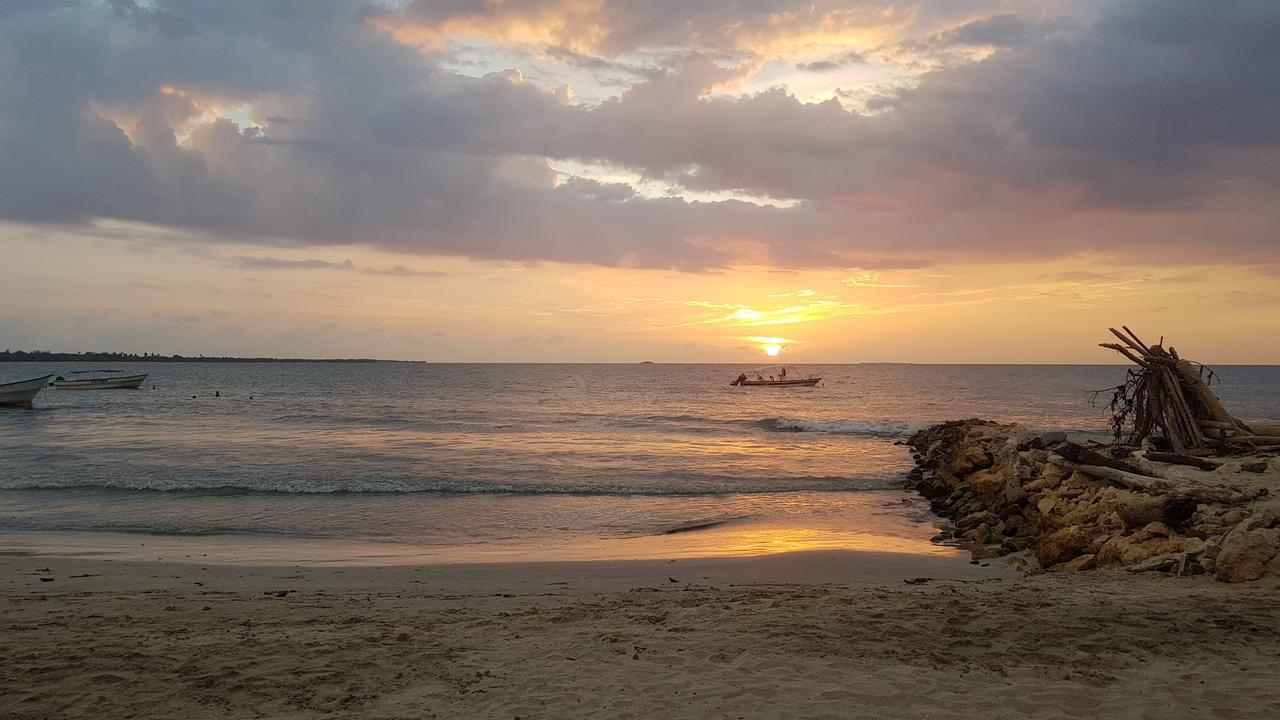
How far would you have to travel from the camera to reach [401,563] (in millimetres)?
12367

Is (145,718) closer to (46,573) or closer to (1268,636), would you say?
(46,573)

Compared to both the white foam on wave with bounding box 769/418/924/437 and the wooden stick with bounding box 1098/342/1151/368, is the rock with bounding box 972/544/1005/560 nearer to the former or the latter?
the wooden stick with bounding box 1098/342/1151/368

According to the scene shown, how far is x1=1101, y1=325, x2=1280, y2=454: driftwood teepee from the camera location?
14.9 metres

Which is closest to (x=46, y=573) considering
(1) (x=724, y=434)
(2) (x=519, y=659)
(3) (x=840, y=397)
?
(2) (x=519, y=659)

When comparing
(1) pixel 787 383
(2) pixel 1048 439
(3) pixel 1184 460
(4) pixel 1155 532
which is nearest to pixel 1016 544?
(4) pixel 1155 532

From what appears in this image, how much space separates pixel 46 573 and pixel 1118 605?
45.5 feet

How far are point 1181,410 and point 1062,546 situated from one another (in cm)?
599

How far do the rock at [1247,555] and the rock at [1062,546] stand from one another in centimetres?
250

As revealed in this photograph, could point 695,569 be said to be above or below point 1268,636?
below

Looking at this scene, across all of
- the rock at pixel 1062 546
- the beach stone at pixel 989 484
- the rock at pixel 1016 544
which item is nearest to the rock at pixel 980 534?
the rock at pixel 1016 544

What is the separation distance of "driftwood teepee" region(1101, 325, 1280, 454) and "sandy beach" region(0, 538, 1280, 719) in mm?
7397

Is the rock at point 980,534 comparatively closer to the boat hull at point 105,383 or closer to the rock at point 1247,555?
the rock at point 1247,555

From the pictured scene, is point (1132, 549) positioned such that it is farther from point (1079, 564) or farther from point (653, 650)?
point (653, 650)

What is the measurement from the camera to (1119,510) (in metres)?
11.4
